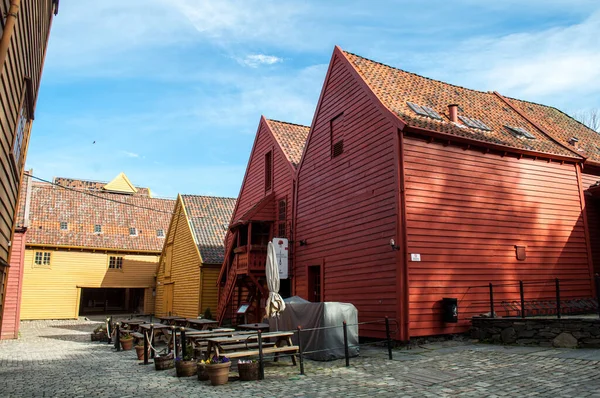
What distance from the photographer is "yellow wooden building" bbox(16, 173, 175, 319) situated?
3172cm

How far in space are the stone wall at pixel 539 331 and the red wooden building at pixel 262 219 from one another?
908cm

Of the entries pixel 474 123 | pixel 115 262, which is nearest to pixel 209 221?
pixel 115 262

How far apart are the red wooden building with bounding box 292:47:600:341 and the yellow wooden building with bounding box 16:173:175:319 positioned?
19186 millimetres

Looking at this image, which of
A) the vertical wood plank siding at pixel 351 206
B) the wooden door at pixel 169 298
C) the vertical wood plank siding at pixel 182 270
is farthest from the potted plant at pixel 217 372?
the wooden door at pixel 169 298

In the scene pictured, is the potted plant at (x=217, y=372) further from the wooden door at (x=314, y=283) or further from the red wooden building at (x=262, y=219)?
the red wooden building at (x=262, y=219)

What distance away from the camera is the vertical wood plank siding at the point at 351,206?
13.3 metres

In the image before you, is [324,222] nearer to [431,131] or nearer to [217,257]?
[431,131]

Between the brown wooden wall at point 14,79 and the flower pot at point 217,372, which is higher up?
the brown wooden wall at point 14,79

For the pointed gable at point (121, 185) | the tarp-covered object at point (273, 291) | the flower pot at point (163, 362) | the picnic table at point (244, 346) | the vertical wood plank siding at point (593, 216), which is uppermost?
the pointed gable at point (121, 185)

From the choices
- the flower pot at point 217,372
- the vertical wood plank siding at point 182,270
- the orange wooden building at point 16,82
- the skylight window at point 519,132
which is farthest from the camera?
the vertical wood plank siding at point 182,270

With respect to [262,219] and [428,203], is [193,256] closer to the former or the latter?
[262,219]

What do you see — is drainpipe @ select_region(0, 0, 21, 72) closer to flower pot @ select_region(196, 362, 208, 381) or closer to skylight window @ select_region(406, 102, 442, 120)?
flower pot @ select_region(196, 362, 208, 381)

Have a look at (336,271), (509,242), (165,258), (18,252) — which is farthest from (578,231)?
(165,258)

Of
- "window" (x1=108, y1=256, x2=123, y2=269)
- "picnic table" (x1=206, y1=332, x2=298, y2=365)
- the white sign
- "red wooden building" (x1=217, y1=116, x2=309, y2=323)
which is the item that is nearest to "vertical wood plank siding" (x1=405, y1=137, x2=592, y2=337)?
"picnic table" (x1=206, y1=332, x2=298, y2=365)
